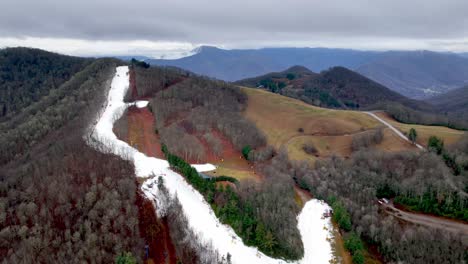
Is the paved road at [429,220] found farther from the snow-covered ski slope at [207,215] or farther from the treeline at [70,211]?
the treeline at [70,211]

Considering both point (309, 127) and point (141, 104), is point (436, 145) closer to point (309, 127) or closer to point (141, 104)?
point (309, 127)

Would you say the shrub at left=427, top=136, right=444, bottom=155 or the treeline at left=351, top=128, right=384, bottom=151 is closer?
the shrub at left=427, top=136, right=444, bottom=155

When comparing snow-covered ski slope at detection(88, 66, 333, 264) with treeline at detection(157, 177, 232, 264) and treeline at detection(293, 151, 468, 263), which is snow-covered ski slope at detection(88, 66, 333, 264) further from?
treeline at detection(293, 151, 468, 263)

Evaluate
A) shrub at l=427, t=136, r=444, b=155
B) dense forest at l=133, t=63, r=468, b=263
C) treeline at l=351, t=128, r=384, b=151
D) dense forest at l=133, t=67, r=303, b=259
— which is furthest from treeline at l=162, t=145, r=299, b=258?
shrub at l=427, t=136, r=444, b=155

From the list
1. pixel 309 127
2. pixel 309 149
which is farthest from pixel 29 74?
pixel 309 149

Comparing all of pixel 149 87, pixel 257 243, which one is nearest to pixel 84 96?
pixel 149 87

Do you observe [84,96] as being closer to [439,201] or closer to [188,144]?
[188,144]
